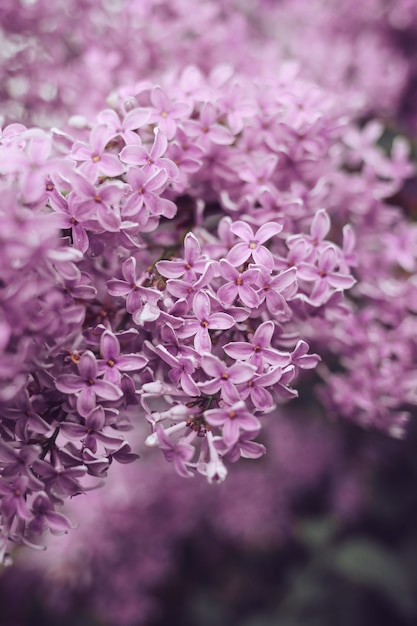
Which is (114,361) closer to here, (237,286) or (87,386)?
(87,386)

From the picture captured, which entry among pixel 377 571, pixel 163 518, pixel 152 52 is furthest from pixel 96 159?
pixel 377 571

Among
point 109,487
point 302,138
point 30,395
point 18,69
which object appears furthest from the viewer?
point 109,487

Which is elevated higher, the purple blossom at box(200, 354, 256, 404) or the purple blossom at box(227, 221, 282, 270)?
the purple blossom at box(227, 221, 282, 270)

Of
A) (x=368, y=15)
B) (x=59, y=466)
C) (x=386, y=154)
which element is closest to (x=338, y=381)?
(x=59, y=466)

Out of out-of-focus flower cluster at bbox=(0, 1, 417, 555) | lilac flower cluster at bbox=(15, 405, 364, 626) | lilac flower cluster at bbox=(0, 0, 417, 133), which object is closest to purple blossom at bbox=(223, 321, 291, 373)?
out-of-focus flower cluster at bbox=(0, 1, 417, 555)

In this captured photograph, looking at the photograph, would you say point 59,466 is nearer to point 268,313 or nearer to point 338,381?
point 268,313

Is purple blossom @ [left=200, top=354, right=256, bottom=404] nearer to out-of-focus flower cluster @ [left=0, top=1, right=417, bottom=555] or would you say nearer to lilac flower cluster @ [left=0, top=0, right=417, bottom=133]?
out-of-focus flower cluster @ [left=0, top=1, right=417, bottom=555]

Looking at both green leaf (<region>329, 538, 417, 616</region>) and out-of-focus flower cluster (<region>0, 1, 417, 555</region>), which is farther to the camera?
green leaf (<region>329, 538, 417, 616</region>)

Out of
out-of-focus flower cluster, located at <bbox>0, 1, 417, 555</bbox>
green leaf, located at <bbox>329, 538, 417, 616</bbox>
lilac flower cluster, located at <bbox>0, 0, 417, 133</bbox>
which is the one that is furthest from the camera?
green leaf, located at <bbox>329, 538, 417, 616</bbox>

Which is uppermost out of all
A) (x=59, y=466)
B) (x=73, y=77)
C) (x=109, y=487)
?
(x=73, y=77)
